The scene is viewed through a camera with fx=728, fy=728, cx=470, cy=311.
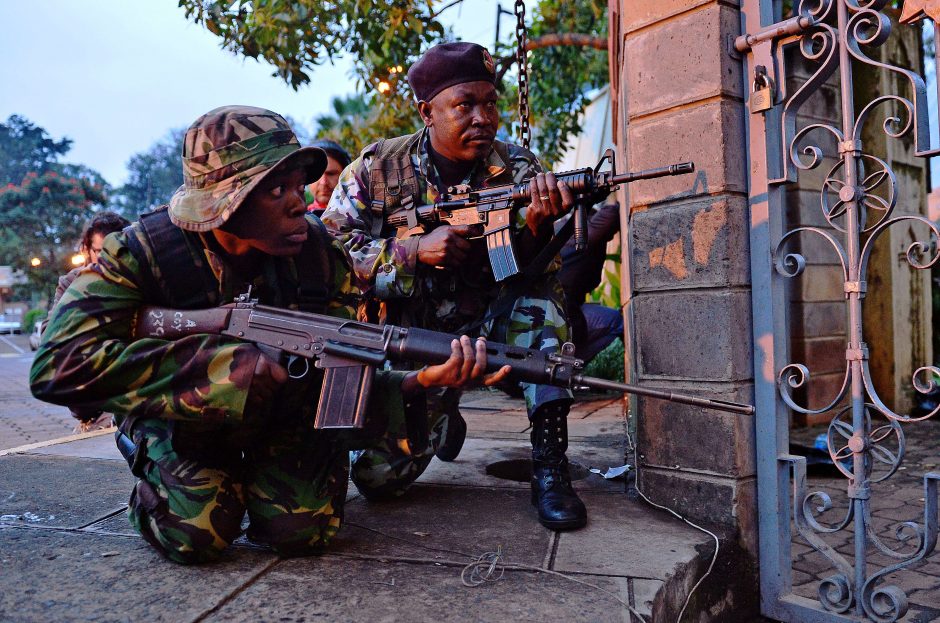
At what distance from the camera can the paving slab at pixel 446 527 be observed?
2.12 m

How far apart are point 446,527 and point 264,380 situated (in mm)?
788

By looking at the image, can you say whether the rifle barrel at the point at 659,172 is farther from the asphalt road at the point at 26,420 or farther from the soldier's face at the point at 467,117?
the asphalt road at the point at 26,420

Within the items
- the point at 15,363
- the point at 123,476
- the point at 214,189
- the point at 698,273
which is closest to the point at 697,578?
the point at 698,273

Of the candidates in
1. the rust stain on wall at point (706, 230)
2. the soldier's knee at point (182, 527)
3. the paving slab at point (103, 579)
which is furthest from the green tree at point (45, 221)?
the rust stain on wall at point (706, 230)

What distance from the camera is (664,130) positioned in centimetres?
242

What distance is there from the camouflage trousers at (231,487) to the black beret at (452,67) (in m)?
1.53

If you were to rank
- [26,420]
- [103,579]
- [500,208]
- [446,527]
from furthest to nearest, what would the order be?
[26,420] → [500,208] → [446,527] → [103,579]

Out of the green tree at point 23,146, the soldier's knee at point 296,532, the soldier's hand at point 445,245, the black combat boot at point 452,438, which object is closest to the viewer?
the soldier's knee at point 296,532

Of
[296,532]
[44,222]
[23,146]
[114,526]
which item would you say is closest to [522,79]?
[296,532]

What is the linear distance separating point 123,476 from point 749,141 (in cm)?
276

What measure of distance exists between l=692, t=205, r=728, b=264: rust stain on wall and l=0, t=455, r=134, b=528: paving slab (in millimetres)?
2182

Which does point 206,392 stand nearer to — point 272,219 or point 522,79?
point 272,219

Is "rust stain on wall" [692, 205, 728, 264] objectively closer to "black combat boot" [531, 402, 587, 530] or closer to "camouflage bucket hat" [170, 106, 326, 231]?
"black combat boot" [531, 402, 587, 530]

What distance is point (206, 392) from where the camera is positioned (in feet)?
6.41
